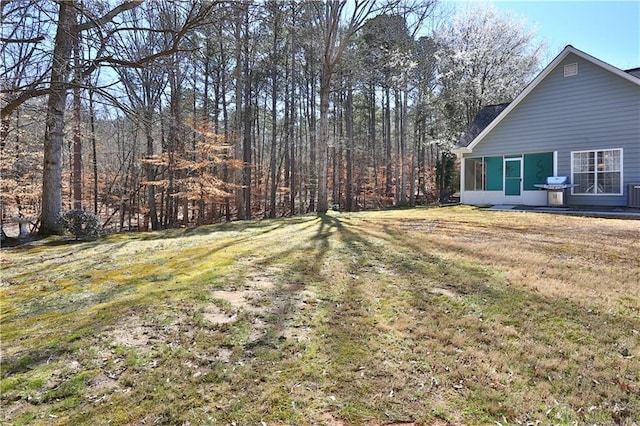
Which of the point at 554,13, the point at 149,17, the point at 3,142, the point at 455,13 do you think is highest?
the point at 455,13

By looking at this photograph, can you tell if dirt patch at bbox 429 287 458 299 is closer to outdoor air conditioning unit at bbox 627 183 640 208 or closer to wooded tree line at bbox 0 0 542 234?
wooded tree line at bbox 0 0 542 234

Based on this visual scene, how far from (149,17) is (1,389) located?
482cm

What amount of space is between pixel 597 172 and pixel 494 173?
11.1 ft

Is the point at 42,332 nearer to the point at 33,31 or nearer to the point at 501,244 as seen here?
the point at 33,31

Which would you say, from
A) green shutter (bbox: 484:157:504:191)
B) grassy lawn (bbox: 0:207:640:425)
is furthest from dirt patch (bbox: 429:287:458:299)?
green shutter (bbox: 484:157:504:191)

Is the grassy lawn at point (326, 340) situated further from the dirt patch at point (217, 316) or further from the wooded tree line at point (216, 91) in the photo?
the wooded tree line at point (216, 91)

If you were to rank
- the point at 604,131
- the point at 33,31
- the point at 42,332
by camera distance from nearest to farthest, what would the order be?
the point at 42,332 < the point at 33,31 < the point at 604,131

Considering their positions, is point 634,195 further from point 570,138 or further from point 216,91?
point 216,91

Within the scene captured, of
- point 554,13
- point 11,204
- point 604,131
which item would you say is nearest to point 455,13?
point 554,13

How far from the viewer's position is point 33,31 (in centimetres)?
418

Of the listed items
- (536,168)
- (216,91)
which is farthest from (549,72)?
(216,91)

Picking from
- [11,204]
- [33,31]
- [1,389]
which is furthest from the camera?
[11,204]

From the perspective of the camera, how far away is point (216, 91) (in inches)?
762

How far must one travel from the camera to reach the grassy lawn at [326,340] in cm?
210
